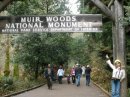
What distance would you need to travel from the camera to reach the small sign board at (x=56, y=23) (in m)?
16.0

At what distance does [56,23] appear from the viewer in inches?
631


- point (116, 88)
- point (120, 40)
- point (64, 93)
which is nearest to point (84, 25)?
point (120, 40)

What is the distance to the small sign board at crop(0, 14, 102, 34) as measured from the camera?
1598 centimetres

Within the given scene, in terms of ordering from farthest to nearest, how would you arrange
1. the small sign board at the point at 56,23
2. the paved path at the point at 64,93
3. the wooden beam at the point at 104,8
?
the paved path at the point at 64,93 → the small sign board at the point at 56,23 → the wooden beam at the point at 104,8

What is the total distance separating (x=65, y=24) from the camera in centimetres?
1596

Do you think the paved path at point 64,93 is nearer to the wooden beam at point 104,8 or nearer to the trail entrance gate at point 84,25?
the trail entrance gate at point 84,25

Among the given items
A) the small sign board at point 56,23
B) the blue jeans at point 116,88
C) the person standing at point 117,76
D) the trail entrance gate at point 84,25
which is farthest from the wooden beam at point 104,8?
the blue jeans at point 116,88

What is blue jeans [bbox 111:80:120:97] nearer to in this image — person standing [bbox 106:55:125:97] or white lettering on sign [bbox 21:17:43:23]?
person standing [bbox 106:55:125:97]

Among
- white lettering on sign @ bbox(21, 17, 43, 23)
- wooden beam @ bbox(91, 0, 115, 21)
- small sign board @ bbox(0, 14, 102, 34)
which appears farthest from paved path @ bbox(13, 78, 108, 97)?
wooden beam @ bbox(91, 0, 115, 21)

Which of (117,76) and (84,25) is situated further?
(84,25)

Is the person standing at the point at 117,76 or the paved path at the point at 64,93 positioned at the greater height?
the person standing at the point at 117,76

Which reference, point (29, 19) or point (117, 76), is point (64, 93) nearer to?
point (29, 19)

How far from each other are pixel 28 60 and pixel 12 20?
708 inches

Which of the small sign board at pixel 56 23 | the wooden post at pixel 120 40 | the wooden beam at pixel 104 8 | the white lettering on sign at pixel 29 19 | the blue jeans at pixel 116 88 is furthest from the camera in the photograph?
the white lettering on sign at pixel 29 19
